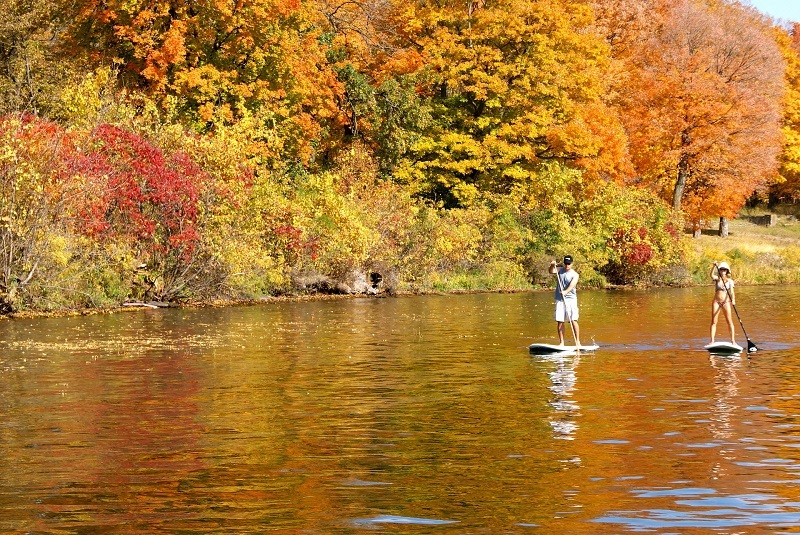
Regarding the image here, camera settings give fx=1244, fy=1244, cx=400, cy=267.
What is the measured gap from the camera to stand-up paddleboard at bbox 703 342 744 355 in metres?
25.6

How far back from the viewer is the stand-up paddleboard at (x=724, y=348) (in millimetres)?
25562

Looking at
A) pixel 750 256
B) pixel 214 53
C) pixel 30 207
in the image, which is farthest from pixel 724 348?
pixel 750 256

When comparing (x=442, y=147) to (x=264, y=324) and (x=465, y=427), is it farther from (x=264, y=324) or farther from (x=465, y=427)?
(x=465, y=427)

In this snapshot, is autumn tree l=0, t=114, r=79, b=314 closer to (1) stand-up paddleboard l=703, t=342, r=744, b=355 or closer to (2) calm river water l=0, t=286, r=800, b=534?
(2) calm river water l=0, t=286, r=800, b=534

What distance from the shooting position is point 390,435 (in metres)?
14.7

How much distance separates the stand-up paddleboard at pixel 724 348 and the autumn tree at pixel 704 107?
45977mm

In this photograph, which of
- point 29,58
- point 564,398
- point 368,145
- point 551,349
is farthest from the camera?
point 368,145

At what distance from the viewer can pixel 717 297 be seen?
2656 cm

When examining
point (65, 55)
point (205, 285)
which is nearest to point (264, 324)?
point (205, 285)

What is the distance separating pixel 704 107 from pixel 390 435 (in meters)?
60.7

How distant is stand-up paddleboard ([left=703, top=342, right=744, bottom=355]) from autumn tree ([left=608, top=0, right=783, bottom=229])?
4598 cm

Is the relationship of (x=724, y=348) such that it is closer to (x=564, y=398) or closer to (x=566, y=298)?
(x=566, y=298)

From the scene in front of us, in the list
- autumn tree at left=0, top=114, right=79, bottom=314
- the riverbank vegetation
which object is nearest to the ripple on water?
the riverbank vegetation

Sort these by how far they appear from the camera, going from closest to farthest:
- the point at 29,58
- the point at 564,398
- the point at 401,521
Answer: the point at 401,521 → the point at 564,398 → the point at 29,58
